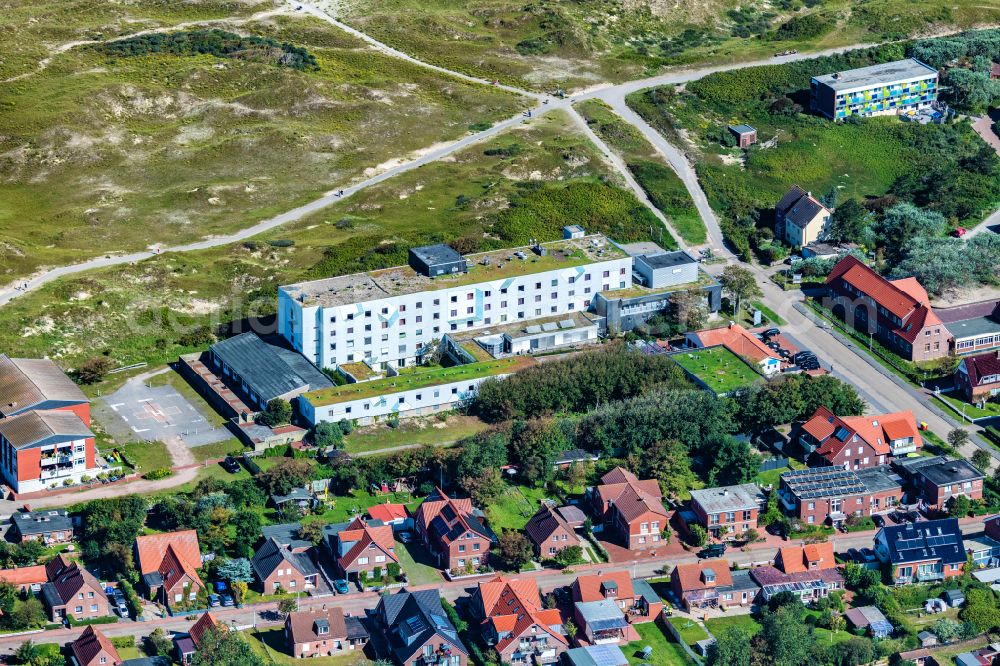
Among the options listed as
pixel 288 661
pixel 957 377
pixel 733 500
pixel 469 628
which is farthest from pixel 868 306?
pixel 288 661

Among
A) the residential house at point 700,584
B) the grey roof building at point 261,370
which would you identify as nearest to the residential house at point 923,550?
the residential house at point 700,584

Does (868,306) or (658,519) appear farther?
(868,306)

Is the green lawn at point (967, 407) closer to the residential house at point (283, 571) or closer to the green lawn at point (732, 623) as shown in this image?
the green lawn at point (732, 623)

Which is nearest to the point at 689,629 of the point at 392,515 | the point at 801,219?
the point at 392,515

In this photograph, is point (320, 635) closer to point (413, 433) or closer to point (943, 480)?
point (413, 433)

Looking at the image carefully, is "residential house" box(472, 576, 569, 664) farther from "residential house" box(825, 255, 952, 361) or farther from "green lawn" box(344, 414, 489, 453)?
"residential house" box(825, 255, 952, 361)

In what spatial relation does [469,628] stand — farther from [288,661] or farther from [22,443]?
[22,443]

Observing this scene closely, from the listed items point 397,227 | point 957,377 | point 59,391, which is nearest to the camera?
point 59,391
